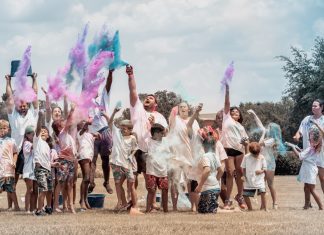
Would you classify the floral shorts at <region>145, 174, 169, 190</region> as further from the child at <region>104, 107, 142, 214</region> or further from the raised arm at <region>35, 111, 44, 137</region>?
the raised arm at <region>35, 111, 44, 137</region>

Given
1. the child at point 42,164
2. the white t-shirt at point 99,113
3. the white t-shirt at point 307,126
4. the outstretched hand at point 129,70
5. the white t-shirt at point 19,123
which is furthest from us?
the white t-shirt at point 307,126

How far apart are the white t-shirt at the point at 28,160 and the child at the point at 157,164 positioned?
2.17 m

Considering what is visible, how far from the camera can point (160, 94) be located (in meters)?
23.9

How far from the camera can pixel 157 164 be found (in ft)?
38.7

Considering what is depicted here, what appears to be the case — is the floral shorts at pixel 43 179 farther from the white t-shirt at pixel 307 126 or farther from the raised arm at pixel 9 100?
the white t-shirt at pixel 307 126

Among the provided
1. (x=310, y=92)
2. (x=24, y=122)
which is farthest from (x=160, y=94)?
(x=310, y=92)

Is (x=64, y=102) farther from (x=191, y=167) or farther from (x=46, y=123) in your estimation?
(x=191, y=167)

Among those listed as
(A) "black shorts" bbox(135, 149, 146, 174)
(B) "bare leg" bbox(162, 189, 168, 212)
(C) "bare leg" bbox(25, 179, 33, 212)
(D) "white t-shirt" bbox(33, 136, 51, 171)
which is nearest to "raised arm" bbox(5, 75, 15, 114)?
(D) "white t-shirt" bbox(33, 136, 51, 171)

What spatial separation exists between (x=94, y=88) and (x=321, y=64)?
124 feet

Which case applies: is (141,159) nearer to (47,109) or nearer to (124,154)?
(124,154)

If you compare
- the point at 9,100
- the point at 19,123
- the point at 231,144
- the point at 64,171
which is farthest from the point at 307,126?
the point at 9,100

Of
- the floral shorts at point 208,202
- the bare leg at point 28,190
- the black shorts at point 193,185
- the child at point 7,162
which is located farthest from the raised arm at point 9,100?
the floral shorts at point 208,202

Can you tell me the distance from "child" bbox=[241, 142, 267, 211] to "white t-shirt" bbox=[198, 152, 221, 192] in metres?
1.39

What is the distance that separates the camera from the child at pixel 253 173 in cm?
1283
